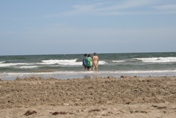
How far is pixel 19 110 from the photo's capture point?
6.74 m

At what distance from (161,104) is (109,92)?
6.83ft

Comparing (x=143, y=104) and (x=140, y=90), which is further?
(x=140, y=90)

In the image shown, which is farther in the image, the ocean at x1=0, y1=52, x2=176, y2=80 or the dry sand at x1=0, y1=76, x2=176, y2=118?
the ocean at x1=0, y1=52, x2=176, y2=80

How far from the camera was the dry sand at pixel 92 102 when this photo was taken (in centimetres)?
612

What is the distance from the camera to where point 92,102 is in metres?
7.50

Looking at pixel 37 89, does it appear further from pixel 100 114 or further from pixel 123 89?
pixel 100 114

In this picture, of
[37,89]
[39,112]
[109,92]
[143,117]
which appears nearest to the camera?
[143,117]

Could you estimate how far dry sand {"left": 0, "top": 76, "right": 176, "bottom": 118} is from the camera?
6.12 metres

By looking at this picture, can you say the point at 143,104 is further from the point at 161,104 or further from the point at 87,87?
the point at 87,87

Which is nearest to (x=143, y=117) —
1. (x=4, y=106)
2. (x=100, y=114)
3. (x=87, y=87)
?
(x=100, y=114)

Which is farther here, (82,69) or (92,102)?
(82,69)

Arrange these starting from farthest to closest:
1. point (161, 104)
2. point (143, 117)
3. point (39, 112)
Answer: point (161, 104)
point (39, 112)
point (143, 117)

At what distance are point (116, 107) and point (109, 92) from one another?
205 cm

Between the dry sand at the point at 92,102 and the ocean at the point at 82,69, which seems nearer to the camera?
the dry sand at the point at 92,102
